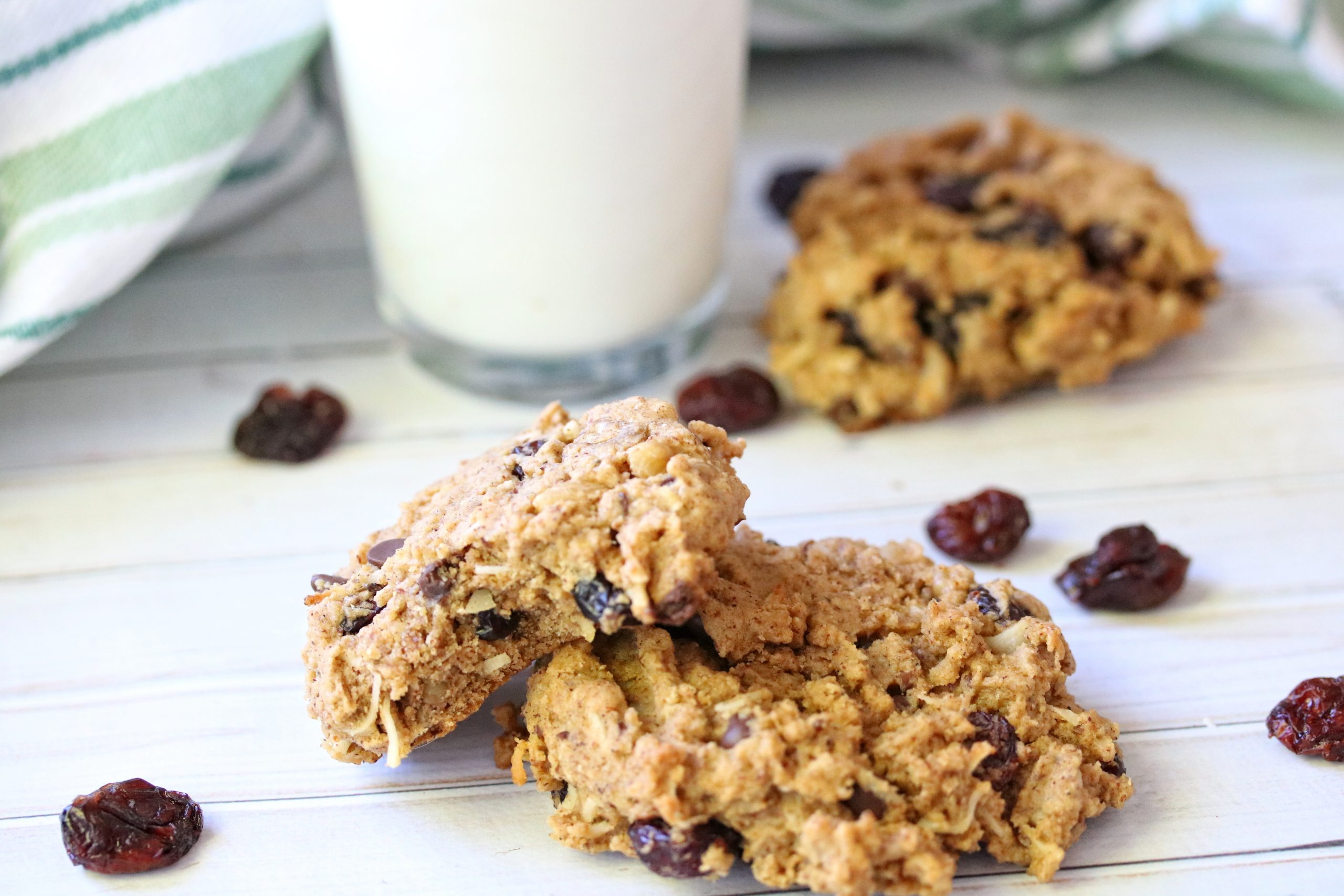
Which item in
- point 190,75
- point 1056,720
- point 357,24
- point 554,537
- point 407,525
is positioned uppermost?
point 357,24

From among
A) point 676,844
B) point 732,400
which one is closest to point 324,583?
point 676,844

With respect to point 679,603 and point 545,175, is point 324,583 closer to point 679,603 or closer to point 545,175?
point 679,603

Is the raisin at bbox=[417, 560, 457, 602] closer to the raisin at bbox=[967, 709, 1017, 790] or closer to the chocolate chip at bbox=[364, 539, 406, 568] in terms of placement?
the chocolate chip at bbox=[364, 539, 406, 568]

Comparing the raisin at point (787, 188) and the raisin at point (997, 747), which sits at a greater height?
the raisin at point (997, 747)

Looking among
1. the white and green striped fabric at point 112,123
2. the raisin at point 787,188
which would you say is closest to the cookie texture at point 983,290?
the raisin at point 787,188

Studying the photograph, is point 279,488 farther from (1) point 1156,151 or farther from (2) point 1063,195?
(1) point 1156,151

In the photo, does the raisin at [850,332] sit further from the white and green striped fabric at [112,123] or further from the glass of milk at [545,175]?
the white and green striped fabric at [112,123]

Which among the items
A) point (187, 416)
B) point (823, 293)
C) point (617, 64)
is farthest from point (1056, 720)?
point (187, 416)
